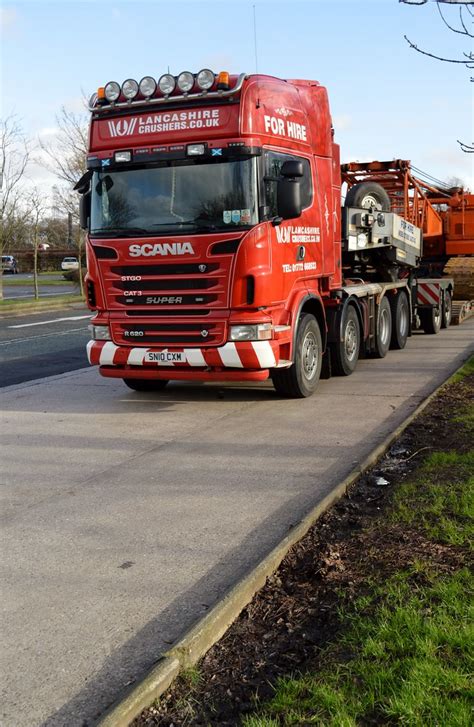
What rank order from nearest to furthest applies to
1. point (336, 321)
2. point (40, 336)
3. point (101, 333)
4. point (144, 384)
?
point (101, 333)
point (144, 384)
point (336, 321)
point (40, 336)

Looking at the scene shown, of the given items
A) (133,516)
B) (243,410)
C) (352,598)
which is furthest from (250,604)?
(243,410)

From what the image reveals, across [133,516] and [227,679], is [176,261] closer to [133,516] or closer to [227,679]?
[133,516]

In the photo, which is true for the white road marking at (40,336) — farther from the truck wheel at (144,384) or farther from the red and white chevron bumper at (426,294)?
the red and white chevron bumper at (426,294)

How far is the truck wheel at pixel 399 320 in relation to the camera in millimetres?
13992

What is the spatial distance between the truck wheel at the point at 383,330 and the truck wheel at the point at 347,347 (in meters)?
1.33

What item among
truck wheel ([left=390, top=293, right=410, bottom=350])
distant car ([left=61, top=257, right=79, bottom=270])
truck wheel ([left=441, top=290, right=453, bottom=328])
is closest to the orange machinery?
truck wheel ([left=441, top=290, right=453, bottom=328])

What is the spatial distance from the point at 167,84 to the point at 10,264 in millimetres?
57533

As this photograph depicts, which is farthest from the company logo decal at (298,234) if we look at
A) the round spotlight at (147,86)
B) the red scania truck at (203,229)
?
the round spotlight at (147,86)

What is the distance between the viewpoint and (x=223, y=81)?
8242 mm

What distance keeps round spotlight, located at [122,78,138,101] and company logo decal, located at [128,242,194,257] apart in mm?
1665

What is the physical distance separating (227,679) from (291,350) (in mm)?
5883

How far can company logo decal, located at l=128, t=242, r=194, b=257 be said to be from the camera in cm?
846

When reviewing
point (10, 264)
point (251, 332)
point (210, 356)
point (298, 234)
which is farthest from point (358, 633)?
point (10, 264)

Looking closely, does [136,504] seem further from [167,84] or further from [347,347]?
[347,347]
